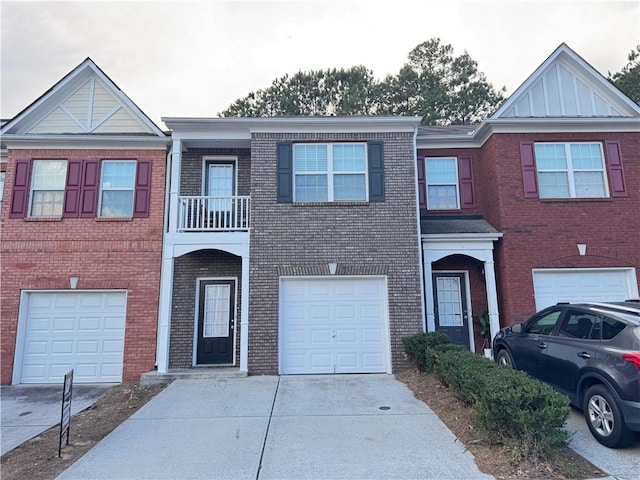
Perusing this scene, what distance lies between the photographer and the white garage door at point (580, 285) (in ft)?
32.7

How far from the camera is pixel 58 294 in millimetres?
9891

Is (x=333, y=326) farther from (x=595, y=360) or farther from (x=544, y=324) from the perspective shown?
(x=595, y=360)

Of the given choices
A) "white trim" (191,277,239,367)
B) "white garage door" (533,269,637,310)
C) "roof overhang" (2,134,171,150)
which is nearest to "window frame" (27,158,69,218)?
"roof overhang" (2,134,171,150)

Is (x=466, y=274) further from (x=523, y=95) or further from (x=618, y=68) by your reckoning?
(x=618, y=68)

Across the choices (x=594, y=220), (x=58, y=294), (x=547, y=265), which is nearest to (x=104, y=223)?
(x=58, y=294)

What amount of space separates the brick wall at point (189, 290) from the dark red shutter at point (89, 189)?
257cm

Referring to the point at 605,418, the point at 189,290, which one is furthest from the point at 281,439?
the point at 189,290

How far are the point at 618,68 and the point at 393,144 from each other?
2233cm

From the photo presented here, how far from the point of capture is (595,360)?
4.98 meters

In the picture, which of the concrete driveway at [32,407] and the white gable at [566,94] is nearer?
the concrete driveway at [32,407]

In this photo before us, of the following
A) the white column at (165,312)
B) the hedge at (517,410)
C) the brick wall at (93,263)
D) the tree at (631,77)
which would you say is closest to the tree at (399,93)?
the tree at (631,77)

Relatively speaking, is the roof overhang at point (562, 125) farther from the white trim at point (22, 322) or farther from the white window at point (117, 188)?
the white trim at point (22, 322)

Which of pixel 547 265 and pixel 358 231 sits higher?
pixel 358 231

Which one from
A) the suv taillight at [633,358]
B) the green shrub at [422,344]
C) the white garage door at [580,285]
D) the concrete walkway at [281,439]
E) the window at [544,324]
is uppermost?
the white garage door at [580,285]
